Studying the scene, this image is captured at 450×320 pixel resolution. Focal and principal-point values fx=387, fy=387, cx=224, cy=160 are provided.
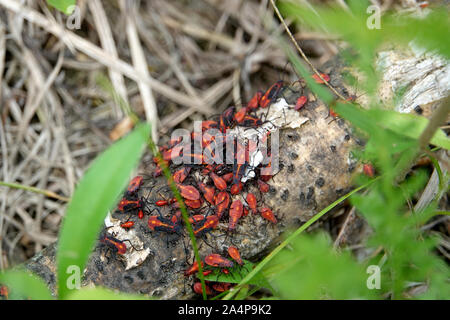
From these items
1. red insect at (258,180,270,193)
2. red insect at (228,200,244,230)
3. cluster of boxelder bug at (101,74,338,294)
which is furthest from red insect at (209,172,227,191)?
red insect at (258,180,270,193)

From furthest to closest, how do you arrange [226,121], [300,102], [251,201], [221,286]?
[226,121] → [300,102] → [221,286] → [251,201]

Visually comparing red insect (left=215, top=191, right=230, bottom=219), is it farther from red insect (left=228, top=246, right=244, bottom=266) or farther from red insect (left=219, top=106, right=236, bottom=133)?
red insect (left=219, top=106, right=236, bottom=133)

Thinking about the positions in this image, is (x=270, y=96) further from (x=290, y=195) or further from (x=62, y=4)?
(x=62, y=4)

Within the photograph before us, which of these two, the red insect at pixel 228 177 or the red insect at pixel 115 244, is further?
the red insect at pixel 228 177

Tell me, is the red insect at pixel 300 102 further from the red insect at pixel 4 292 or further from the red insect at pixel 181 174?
the red insect at pixel 4 292
